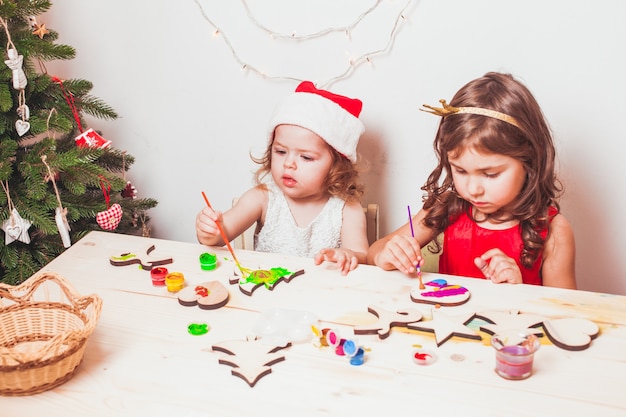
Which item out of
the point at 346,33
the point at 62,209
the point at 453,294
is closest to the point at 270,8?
the point at 346,33

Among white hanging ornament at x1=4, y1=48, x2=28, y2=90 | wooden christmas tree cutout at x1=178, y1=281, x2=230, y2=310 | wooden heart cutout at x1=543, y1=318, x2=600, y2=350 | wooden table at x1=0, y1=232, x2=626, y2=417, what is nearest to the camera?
wooden table at x1=0, y1=232, x2=626, y2=417

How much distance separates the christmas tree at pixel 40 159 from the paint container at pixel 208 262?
54cm

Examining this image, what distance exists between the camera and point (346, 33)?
1883 mm

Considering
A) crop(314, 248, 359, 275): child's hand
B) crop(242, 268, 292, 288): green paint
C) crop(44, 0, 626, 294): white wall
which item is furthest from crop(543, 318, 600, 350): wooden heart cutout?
crop(44, 0, 626, 294): white wall

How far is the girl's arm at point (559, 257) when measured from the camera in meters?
1.52

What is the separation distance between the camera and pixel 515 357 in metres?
0.92

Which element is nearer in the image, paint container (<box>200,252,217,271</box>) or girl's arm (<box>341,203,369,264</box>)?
paint container (<box>200,252,217,271</box>)

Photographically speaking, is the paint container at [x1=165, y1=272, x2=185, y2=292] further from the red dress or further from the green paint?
the red dress

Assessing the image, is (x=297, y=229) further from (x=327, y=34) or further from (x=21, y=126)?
(x=21, y=126)

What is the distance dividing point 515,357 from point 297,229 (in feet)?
3.24

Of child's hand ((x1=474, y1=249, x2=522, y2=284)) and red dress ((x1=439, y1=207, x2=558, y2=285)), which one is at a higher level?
child's hand ((x1=474, y1=249, x2=522, y2=284))

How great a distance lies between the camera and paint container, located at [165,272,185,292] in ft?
4.08

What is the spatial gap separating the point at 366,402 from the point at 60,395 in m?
A: 0.46

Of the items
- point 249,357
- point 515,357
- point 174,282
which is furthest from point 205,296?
point 515,357
